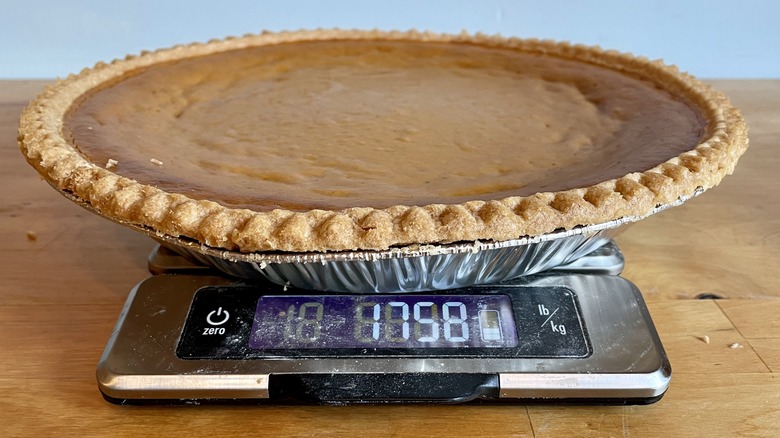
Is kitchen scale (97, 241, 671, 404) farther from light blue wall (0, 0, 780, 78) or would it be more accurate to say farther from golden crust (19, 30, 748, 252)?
light blue wall (0, 0, 780, 78)

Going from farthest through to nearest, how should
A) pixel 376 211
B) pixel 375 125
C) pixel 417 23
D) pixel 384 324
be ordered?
pixel 417 23
pixel 375 125
pixel 384 324
pixel 376 211

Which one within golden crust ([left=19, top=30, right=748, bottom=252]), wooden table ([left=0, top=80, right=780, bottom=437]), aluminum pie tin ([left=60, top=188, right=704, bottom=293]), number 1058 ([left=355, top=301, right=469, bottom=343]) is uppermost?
golden crust ([left=19, top=30, right=748, bottom=252])

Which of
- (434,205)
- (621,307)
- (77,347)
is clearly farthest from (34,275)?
(621,307)

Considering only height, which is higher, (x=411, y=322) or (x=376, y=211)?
(x=376, y=211)

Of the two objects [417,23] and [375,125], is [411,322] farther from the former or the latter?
[417,23]

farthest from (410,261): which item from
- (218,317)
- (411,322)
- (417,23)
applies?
(417,23)

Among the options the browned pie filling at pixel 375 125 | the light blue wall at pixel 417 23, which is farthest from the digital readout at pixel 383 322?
the light blue wall at pixel 417 23

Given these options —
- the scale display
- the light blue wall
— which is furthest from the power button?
the light blue wall
